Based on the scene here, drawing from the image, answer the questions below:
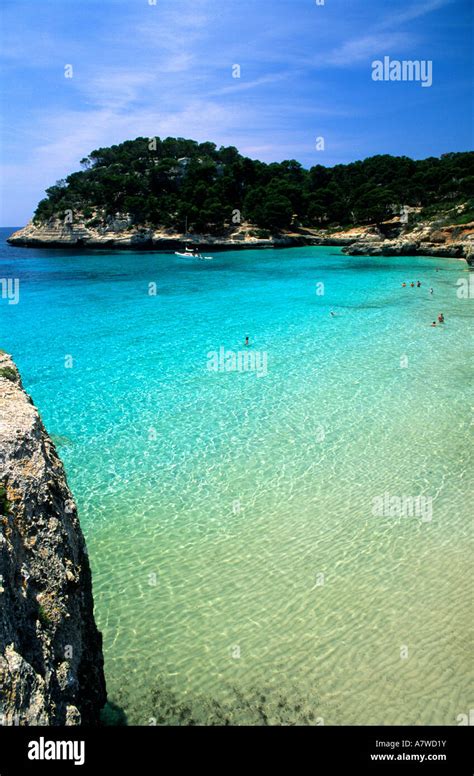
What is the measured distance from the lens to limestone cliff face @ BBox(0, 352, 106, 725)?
3947 mm

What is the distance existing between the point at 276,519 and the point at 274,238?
9679 centimetres

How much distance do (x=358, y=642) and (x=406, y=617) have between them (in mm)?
1110

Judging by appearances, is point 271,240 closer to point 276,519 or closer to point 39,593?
point 276,519

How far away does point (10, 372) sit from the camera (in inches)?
282

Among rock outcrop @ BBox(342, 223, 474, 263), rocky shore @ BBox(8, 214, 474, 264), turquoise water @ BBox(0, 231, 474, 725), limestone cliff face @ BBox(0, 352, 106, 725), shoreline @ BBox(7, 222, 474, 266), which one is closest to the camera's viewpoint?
limestone cliff face @ BBox(0, 352, 106, 725)

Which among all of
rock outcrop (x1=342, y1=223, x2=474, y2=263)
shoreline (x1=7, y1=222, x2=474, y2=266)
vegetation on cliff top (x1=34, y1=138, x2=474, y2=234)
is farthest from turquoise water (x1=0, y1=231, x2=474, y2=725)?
vegetation on cliff top (x1=34, y1=138, x2=474, y2=234)

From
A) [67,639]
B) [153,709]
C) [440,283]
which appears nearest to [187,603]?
[153,709]

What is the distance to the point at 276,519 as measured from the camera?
12.0 meters

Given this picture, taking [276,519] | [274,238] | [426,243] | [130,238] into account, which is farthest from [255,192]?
[276,519]

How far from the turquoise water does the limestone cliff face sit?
8.34ft

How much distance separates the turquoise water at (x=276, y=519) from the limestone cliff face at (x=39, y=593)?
2543mm

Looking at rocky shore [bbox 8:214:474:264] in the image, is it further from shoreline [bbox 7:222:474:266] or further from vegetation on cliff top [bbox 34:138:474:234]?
vegetation on cliff top [bbox 34:138:474:234]

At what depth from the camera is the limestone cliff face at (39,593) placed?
3.95m
